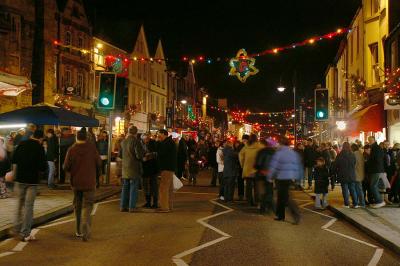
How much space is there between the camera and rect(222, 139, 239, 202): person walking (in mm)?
15523

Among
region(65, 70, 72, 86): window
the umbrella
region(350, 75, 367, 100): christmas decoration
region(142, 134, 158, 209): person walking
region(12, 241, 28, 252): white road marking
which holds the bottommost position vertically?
region(12, 241, 28, 252): white road marking

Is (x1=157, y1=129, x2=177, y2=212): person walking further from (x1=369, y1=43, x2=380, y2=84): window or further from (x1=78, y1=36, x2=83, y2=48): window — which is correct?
(x1=78, y1=36, x2=83, y2=48): window

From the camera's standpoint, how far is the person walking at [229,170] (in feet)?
50.9

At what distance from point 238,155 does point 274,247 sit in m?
7.09

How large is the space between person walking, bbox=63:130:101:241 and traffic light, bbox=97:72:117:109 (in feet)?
29.0

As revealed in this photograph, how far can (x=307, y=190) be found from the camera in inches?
808

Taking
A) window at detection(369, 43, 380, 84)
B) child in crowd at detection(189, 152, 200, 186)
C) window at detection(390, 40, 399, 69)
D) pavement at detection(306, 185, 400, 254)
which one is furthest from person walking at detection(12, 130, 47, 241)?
window at detection(369, 43, 380, 84)

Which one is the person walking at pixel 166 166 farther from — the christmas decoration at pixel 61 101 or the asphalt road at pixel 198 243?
the christmas decoration at pixel 61 101

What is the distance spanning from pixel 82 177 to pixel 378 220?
653 cm

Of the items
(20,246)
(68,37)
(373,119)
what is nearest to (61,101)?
(68,37)

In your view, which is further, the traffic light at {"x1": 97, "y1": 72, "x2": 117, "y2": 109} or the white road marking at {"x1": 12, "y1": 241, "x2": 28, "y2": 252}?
the traffic light at {"x1": 97, "y1": 72, "x2": 117, "y2": 109}

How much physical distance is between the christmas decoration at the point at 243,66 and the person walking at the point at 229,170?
7.98m

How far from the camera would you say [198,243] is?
9.07m

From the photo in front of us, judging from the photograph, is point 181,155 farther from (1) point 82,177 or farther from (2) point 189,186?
(1) point 82,177
